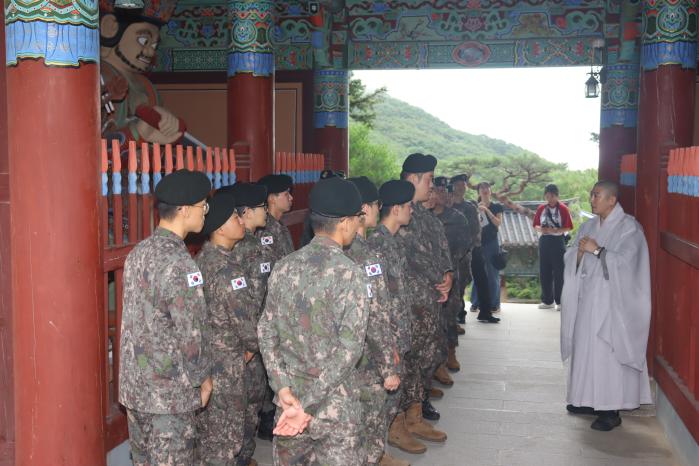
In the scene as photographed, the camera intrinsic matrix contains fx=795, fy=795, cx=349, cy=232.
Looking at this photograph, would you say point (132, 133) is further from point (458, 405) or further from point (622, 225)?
point (622, 225)

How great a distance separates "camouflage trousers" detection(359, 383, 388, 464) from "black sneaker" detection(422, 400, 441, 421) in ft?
5.67

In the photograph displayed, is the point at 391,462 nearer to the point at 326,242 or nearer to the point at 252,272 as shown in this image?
the point at 252,272

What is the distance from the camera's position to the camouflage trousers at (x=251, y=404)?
181 inches

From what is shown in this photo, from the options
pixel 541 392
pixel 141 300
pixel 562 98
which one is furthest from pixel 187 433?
pixel 562 98

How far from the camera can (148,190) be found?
4.75 metres

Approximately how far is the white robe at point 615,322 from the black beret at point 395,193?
182cm

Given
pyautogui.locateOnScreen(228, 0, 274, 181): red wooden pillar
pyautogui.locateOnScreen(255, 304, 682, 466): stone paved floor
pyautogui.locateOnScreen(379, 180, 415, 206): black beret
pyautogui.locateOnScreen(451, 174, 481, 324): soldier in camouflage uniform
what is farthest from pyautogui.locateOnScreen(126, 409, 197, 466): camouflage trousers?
pyautogui.locateOnScreen(451, 174, 481, 324): soldier in camouflage uniform

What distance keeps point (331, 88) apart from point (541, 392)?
588cm

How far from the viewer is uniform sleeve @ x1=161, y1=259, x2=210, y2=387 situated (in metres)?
3.21

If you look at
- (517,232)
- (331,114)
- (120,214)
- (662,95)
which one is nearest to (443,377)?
(662,95)

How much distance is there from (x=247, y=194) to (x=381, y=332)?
135 cm

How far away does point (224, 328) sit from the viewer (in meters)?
4.15

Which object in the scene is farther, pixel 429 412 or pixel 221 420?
pixel 429 412

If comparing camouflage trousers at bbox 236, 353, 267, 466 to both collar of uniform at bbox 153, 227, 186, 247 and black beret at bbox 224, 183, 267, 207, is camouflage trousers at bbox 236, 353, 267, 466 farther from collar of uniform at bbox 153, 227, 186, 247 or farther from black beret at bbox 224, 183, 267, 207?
collar of uniform at bbox 153, 227, 186, 247
